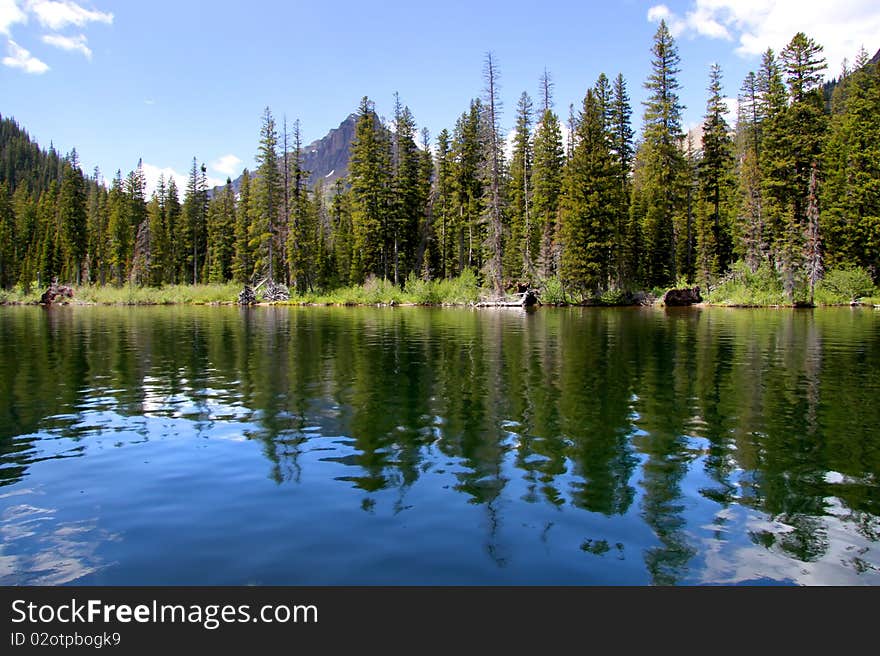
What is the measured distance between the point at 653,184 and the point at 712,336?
4321 cm

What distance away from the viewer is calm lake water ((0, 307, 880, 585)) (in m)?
5.54

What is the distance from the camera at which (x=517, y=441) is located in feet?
31.9

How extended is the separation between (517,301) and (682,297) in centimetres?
1553

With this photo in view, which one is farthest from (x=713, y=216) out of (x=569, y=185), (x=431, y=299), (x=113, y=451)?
(x=113, y=451)

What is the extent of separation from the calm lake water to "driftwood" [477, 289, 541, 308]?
3633 cm

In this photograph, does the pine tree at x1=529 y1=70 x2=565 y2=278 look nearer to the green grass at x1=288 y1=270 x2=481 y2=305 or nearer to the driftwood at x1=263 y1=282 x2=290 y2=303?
the green grass at x1=288 y1=270 x2=481 y2=305

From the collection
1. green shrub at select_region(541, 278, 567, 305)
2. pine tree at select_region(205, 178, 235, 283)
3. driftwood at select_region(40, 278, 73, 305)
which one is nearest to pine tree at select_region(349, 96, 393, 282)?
green shrub at select_region(541, 278, 567, 305)

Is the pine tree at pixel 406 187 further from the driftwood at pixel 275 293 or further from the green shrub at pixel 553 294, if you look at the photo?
the green shrub at pixel 553 294

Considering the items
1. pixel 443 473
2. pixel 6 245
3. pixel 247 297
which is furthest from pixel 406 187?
pixel 6 245

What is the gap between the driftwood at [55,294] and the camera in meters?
79.9

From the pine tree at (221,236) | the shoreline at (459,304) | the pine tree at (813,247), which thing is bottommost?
the shoreline at (459,304)

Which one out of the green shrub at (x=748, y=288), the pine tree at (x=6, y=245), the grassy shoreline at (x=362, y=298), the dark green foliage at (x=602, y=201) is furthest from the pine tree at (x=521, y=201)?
the pine tree at (x=6, y=245)

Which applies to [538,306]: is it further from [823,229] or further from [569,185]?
[823,229]

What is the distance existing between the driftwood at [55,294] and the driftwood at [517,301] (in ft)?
193
